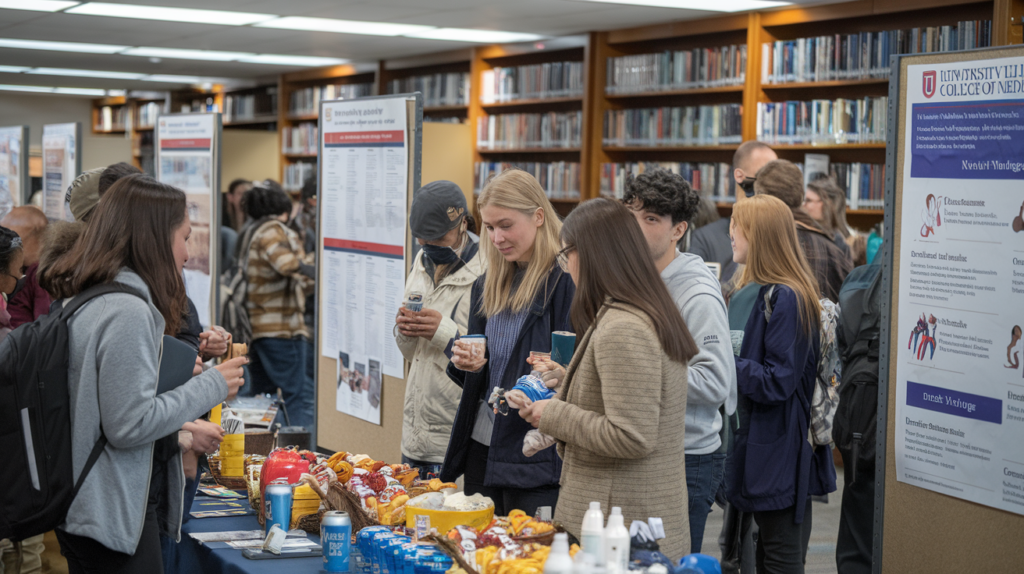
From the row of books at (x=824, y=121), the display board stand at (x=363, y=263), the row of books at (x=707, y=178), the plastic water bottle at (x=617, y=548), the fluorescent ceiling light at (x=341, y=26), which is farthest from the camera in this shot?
the fluorescent ceiling light at (x=341, y=26)

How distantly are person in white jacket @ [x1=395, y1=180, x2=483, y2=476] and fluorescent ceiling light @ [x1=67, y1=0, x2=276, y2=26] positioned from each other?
4793 millimetres

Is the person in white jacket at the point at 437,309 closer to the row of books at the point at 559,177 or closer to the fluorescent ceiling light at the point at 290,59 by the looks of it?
the row of books at the point at 559,177

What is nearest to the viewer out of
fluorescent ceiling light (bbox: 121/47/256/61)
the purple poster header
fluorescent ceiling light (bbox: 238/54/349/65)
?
the purple poster header

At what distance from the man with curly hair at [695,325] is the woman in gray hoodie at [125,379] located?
47.9 inches

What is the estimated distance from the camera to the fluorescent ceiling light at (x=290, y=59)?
32.5ft

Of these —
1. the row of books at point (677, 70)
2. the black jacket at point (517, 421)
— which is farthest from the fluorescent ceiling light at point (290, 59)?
the black jacket at point (517, 421)

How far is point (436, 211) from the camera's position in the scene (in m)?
3.06

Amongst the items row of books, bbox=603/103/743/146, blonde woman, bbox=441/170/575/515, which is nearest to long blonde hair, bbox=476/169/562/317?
blonde woman, bbox=441/170/575/515

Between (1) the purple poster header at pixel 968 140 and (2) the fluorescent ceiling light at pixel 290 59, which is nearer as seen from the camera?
(1) the purple poster header at pixel 968 140

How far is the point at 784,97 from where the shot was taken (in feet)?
23.2

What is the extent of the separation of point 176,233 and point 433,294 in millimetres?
1138

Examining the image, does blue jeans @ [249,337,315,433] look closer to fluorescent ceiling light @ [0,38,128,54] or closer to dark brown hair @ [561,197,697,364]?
dark brown hair @ [561,197,697,364]

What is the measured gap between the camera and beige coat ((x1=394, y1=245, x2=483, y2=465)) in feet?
10.3

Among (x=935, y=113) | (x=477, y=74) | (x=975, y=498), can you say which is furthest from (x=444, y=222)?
(x=477, y=74)
